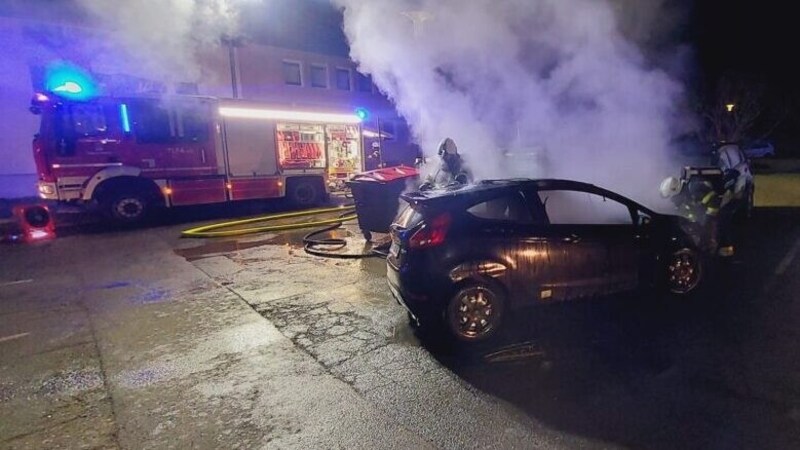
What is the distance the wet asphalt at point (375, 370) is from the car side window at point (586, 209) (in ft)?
3.13

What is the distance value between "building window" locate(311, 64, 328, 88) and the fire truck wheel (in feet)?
47.9

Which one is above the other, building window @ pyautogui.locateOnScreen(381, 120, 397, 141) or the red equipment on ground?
building window @ pyautogui.locateOnScreen(381, 120, 397, 141)

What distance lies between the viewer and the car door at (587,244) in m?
4.51

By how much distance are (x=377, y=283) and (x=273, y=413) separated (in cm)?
324

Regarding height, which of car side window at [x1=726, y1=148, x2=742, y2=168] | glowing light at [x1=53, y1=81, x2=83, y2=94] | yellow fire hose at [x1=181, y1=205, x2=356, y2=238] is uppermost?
glowing light at [x1=53, y1=81, x2=83, y2=94]

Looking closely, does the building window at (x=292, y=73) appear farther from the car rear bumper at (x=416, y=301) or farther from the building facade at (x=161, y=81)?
the car rear bumper at (x=416, y=301)

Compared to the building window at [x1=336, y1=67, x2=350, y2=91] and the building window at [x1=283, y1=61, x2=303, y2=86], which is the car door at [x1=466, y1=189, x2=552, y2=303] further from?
the building window at [x1=336, y1=67, x2=350, y2=91]

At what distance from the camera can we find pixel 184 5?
42.2 ft

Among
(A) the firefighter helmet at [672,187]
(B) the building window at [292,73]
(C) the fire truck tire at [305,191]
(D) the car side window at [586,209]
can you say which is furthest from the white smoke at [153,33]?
(A) the firefighter helmet at [672,187]

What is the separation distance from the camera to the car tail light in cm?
425

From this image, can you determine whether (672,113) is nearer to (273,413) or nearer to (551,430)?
(551,430)

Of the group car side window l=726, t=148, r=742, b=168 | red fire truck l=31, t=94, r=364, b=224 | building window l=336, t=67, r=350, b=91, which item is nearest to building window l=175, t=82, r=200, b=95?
red fire truck l=31, t=94, r=364, b=224

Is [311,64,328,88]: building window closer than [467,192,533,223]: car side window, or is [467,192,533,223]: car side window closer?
[467,192,533,223]: car side window

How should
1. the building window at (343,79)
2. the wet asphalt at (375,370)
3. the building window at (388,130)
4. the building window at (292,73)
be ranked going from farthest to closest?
the building window at (343,79), the building window at (292,73), the building window at (388,130), the wet asphalt at (375,370)
